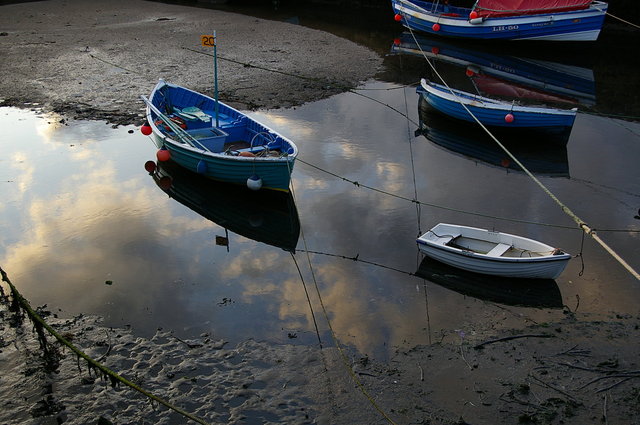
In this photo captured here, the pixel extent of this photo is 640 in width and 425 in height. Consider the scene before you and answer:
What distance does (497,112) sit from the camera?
17812 millimetres

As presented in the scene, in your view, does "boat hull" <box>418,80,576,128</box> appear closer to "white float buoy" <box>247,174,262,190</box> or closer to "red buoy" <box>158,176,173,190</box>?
"white float buoy" <box>247,174,262,190</box>

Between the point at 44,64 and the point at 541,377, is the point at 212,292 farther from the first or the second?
the point at 44,64

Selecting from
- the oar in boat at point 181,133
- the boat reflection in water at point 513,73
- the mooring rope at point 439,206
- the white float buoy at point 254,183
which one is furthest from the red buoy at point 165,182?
the boat reflection in water at point 513,73

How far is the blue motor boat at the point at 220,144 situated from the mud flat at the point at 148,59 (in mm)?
2918

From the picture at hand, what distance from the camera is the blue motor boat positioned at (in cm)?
1384

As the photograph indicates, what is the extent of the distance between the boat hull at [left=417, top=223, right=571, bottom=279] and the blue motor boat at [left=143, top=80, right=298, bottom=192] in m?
3.82

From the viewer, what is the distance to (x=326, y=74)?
78.5ft

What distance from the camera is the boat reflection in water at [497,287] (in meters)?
10.9

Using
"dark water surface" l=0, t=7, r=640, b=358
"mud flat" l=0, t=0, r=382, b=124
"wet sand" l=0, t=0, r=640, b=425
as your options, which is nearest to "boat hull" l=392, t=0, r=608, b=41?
"mud flat" l=0, t=0, r=382, b=124

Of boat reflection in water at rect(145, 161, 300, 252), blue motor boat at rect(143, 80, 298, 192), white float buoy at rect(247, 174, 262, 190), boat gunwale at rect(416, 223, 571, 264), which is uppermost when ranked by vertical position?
blue motor boat at rect(143, 80, 298, 192)

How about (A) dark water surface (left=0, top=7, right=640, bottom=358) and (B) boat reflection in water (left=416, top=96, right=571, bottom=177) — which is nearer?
(A) dark water surface (left=0, top=7, right=640, bottom=358)

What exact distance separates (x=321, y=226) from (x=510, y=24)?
20.4 metres

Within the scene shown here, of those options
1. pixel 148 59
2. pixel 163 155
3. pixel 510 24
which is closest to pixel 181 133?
pixel 163 155

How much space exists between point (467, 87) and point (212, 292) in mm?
15786
